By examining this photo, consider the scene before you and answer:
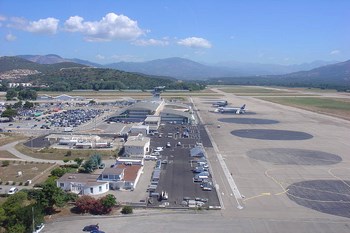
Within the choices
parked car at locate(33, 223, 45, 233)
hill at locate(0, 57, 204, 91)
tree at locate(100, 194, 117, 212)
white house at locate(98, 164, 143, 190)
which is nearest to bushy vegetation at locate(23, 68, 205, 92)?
hill at locate(0, 57, 204, 91)

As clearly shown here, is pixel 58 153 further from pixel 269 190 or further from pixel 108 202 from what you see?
pixel 269 190

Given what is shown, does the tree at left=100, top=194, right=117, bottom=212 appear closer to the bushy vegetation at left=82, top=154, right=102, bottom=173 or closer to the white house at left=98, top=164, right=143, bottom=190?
the white house at left=98, top=164, right=143, bottom=190

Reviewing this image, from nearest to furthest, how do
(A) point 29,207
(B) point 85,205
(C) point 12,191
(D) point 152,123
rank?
(A) point 29,207 < (B) point 85,205 < (C) point 12,191 < (D) point 152,123

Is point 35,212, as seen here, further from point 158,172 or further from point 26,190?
point 158,172

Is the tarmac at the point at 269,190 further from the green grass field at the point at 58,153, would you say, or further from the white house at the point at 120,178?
the green grass field at the point at 58,153

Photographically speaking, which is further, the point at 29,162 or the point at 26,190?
the point at 29,162

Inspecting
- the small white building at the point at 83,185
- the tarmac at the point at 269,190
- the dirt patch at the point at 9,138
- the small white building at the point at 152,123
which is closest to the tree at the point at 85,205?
the tarmac at the point at 269,190

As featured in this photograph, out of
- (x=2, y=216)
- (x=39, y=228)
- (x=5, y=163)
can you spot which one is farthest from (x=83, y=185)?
(x=5, y=163)

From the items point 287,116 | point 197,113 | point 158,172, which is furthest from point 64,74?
point 158,172
